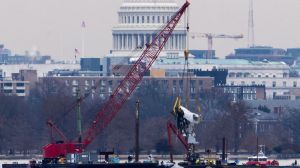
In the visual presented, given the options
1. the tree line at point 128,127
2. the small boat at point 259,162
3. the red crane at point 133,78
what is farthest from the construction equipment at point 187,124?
the tree line at point 128,127

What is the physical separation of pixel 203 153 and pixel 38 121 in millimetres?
20374

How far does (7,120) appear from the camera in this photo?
517 feet

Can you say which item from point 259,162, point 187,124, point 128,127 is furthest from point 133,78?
point 259,162

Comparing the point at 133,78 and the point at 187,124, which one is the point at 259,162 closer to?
the point at 187,124

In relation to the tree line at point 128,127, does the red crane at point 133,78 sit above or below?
above

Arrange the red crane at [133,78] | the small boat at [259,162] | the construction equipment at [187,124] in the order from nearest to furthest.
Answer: the small boat at [259,162] < the construction equipment at [187,124] < the red crane at [133,78]

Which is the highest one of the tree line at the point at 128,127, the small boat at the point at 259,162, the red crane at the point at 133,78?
the red crane at the point at 133,78

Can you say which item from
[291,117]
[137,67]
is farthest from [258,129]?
[137,67]

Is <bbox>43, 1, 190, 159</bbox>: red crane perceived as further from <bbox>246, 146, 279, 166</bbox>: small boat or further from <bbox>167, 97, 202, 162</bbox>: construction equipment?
<bbox>246, 146, 279, 166</bbox>: small boat

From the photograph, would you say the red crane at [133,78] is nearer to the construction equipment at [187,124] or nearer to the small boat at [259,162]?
the construction equipment at [187,124]

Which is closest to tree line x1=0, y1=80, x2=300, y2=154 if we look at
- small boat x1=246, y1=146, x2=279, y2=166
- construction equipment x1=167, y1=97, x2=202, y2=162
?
small boat x1=246, y1=146, x2=279, y2=166

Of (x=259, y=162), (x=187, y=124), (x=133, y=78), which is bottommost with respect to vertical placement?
(x=259, y=162)

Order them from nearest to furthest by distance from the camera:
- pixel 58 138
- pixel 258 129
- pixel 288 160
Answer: pixel 288 160 → pixel 58 138 → pixel 258 129

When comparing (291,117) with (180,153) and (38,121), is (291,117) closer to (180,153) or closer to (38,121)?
(38,121)
